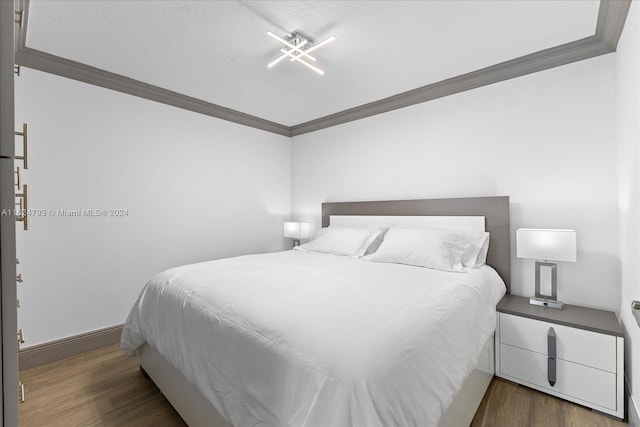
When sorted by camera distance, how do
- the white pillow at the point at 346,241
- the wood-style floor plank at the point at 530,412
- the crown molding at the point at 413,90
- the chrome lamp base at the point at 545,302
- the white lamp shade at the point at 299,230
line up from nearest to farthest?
the wood-style floor plank at the point at 530,412, the crown molding at the point at 413,90, the chrome lamp base at the point at 545,302, the white pillow at the point at 346,241, the white lamp shade at the point at 299,230

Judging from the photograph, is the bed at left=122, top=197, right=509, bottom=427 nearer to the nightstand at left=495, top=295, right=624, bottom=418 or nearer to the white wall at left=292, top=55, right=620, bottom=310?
the nightstand at left=495, top=295, right=624, bottom=418

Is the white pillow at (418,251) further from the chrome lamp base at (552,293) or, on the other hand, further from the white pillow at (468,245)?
the chrome lamp base at (552,293)

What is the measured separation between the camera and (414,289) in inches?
68.7

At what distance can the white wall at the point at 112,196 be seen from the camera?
240 centimetres

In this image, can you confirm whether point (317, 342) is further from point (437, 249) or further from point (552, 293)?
point (552, 293)

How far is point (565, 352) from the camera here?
192 centimetres

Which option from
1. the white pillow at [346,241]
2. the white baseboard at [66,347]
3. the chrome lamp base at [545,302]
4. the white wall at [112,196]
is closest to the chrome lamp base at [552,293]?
the chrome lamp base at [545,302]

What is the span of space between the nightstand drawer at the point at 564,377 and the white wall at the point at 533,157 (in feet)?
1.99

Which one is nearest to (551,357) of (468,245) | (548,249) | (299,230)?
(548,249)

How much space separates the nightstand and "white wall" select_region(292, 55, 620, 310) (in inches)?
16.0

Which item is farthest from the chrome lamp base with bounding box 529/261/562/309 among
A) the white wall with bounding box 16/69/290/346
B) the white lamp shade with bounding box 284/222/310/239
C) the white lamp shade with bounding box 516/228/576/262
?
the white wall with bounding box 16/69/290/346

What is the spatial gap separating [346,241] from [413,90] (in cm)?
171

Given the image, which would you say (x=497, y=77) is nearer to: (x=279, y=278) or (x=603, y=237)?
(x=603, y=237)

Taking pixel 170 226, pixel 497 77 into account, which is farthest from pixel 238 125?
pixel 497 77
